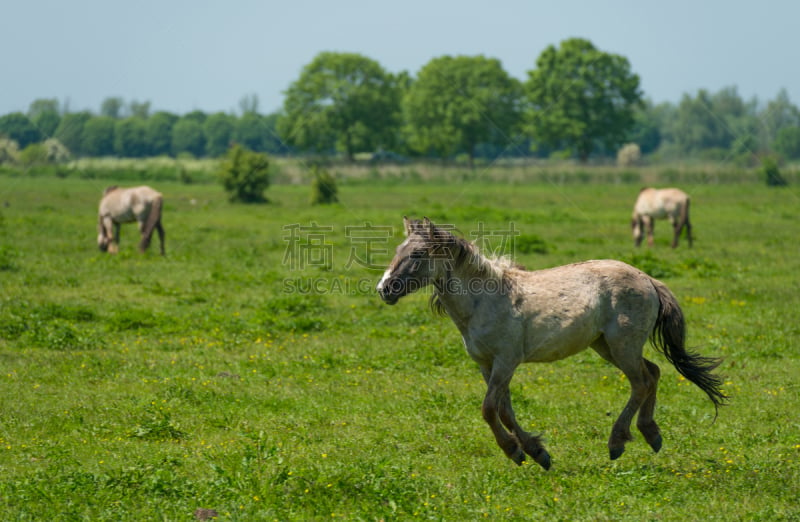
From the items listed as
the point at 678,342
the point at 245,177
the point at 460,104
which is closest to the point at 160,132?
the point at 460,104

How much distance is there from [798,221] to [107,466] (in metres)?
32.2

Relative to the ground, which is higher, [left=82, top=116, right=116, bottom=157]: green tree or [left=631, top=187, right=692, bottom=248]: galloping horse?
[left=82, top=116, right=116, bottom=157]: green tree

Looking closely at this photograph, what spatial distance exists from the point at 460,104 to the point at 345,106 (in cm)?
1398

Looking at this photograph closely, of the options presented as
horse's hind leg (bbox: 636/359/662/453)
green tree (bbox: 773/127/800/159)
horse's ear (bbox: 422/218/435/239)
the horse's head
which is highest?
green tree (bbox: 773/127/800/159)

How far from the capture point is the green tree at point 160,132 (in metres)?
102

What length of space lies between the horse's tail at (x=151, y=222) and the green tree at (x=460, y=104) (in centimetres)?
6906

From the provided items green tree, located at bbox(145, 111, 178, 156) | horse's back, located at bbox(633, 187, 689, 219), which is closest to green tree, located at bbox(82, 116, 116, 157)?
green tree, located at bbox(145, 111, 178, 156)

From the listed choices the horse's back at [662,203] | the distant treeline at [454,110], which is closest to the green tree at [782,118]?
the distant treeline at [454,110]

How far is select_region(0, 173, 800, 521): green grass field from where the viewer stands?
6477 mm

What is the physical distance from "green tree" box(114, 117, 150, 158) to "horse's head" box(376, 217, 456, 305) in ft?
254

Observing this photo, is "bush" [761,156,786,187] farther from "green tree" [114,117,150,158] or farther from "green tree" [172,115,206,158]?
"green tree" [172,115,206,158]

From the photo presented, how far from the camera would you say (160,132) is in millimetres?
112312

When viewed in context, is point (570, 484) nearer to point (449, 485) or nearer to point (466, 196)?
point (449, 485)

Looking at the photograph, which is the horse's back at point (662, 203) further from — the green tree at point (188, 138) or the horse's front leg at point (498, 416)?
→ the green tree at point (188, 138)
